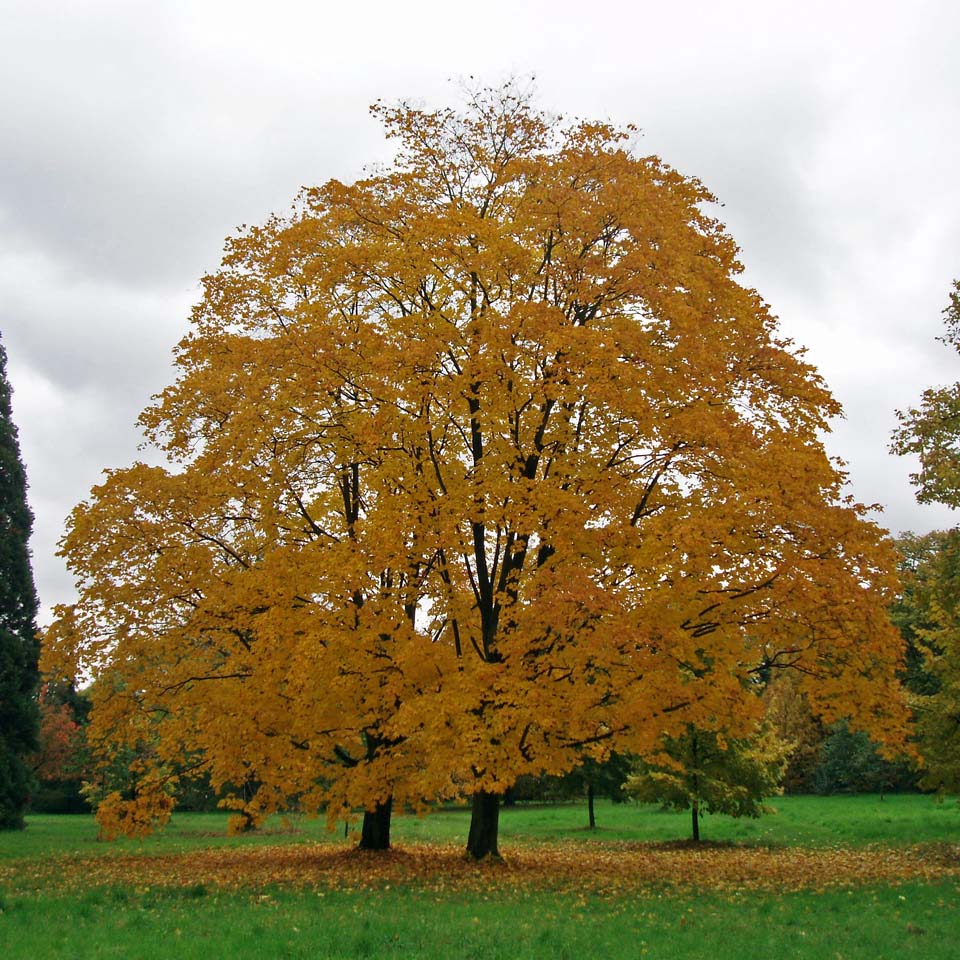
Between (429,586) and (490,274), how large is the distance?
571 cm

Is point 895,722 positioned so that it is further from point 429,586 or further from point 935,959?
point 429,586

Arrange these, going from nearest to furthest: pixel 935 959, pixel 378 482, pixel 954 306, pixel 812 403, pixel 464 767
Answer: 1. pixel 935 959
2. pixel 464 767
3. pixel 812 403
4. pixel 378 482
5. pixel 954 306

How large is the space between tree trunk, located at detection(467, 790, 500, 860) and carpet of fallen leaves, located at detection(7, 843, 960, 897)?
12.7 inches

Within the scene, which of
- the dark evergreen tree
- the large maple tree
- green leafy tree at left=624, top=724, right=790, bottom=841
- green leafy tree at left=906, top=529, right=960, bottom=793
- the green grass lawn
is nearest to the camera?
the large maple tree

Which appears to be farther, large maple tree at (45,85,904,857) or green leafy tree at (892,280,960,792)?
green leafy tree at (892,280,960,792)

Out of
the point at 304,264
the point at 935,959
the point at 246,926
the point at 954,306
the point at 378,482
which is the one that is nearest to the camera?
the point at 935,959

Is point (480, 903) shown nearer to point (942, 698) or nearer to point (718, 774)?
point (942, 698)

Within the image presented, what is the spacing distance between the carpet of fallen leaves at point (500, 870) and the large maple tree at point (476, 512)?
1.27 meters

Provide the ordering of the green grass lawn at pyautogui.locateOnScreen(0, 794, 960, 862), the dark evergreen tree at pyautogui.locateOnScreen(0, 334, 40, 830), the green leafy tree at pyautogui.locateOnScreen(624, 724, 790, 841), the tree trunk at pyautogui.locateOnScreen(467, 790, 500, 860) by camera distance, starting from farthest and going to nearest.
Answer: the dark evergreen tree at pyautogui.locateOnScreen(0, 334, 40, 830), the green leafy tree at pyautogui.locateOnScreen(624, 724, 790, 841), the green grass lawn at pyautogui.locateOnScreen(0, 794, 960, 862), the tree trunk at pyautogui.locateOnScreen(467, 790, 500, 860)

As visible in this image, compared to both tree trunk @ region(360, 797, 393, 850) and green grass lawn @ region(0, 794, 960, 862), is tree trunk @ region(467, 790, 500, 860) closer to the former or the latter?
tree trunk @ region(360, 797, 393, 850)

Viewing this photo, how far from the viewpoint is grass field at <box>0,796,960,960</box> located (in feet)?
28.1

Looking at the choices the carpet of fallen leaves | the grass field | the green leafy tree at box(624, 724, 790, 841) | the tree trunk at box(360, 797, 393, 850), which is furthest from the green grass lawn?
the grass field

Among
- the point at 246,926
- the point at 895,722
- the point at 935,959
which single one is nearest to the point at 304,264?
the point at 246,926

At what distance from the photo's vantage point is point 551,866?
16094mm
